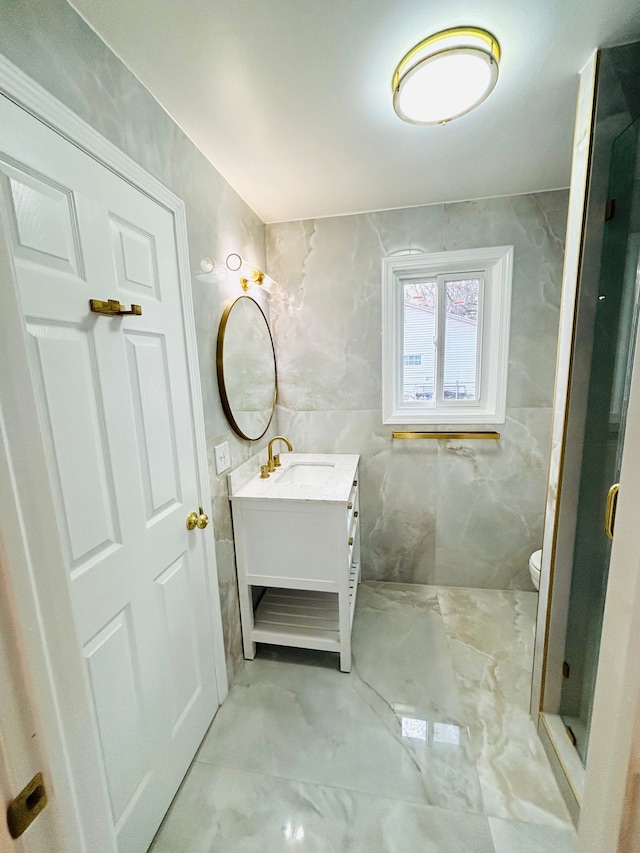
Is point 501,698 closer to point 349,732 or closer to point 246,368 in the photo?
point 349,732

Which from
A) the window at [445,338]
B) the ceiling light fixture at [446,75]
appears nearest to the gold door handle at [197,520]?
the window at [445,338]

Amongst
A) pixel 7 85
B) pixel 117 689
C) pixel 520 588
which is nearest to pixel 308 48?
pixel 7 85

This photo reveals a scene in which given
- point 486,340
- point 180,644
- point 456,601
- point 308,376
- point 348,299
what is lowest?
point 456,601

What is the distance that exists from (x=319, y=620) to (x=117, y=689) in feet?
3.41

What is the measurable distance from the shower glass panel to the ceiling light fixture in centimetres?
47

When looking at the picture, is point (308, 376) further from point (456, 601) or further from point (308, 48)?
point (456, 601)

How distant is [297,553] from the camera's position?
62.6 inches

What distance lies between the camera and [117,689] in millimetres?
926

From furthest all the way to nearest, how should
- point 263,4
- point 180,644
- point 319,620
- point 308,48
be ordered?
point 319,620
point 180,644
point 308,48
point 263,4

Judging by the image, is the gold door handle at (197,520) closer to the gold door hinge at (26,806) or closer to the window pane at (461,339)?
the gold door hinge at (26,806)

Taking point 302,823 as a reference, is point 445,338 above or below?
above

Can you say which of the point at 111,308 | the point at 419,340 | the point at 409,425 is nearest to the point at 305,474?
the point at 409,425

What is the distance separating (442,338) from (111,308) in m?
1.85

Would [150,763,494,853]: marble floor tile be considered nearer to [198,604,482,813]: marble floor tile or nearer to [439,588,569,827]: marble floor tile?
[198,604,482,813]: marble floor tile
